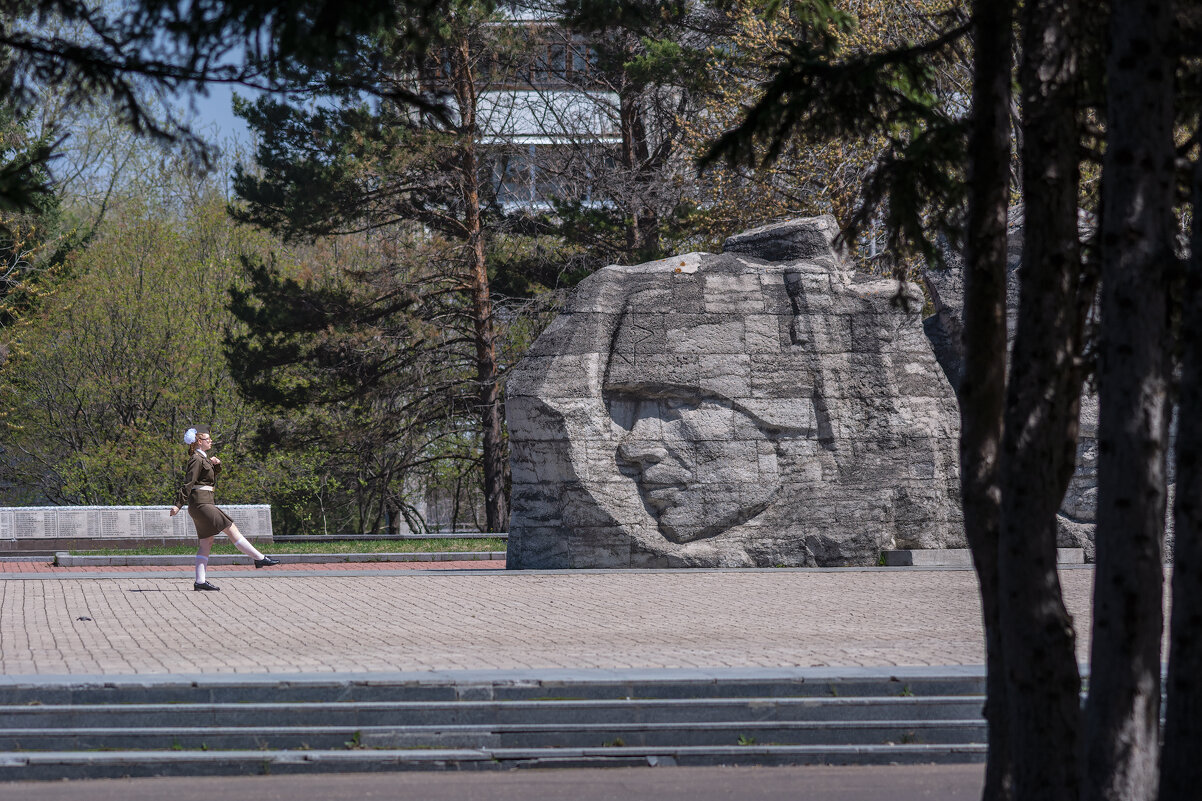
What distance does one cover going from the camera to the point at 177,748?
22.6 ft

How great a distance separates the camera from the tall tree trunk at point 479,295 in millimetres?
25984

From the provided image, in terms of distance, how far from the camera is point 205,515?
1443cm

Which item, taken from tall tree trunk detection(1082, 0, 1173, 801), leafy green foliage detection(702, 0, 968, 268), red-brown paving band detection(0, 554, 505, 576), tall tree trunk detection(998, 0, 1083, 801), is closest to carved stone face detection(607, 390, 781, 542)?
red-brown paving band detection(0, 554, 505, 576)

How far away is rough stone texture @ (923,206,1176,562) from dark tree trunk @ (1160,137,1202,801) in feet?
40.4

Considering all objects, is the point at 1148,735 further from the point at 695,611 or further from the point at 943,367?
the point at 943,367

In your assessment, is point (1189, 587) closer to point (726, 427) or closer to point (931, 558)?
point (726, 427)

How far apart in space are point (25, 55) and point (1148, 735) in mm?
4766

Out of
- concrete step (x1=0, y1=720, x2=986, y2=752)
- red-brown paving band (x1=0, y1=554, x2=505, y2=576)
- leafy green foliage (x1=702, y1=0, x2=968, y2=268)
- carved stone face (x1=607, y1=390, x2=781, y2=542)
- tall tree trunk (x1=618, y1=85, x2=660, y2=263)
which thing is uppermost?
tall tree trunk (x1=618, y1=85, x2=660, y2=263)

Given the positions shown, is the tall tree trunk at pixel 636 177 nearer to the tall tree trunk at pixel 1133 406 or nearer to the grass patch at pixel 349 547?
the grass patch at pixel 349 547

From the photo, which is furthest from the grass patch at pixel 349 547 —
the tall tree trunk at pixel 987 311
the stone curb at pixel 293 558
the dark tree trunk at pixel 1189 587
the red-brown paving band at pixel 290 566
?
the dark tree trunk at pixel 1189 587

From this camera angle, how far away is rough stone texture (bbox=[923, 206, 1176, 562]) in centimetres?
1686

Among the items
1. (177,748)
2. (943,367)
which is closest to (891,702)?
(177,748)

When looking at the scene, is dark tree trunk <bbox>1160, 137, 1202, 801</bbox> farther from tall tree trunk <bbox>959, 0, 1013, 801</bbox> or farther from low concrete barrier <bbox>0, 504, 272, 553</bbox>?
low concrete barrier <bbox>0, 504, 272, 553</bbox>

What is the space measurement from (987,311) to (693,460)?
11142mm
